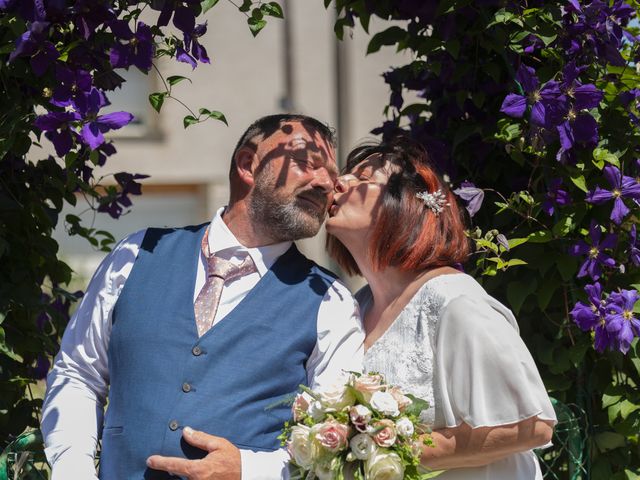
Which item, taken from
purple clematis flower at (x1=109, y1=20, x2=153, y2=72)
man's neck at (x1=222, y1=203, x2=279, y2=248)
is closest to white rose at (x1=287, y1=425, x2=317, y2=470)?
man's neck at (x1=222, y1=203, x2=279, y2=248)

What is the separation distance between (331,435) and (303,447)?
0.29ft

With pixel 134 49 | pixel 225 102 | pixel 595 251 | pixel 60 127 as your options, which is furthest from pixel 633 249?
pixel 225 102

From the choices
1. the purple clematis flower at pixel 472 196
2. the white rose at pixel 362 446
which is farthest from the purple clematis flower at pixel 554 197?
the white rose at pixel 362 446

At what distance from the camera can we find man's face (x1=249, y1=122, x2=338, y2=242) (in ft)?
8.94

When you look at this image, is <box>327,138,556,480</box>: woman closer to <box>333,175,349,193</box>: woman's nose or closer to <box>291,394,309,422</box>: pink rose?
<box>333,175,349,193</box>: woman's nose

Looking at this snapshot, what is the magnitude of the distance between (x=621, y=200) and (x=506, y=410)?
737 millimetres

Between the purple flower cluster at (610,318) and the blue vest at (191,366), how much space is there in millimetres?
735

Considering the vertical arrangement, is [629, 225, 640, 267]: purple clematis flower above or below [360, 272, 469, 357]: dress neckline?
above

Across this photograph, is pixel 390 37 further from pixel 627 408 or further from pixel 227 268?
pixel 627 408

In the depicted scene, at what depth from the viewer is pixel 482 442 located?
2.37m

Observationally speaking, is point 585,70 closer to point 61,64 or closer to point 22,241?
point 61,64

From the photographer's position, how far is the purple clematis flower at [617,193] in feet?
8.68

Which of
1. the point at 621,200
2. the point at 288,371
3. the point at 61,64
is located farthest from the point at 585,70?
the point at 61,64

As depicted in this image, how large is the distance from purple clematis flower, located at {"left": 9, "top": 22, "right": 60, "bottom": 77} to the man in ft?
1.90
